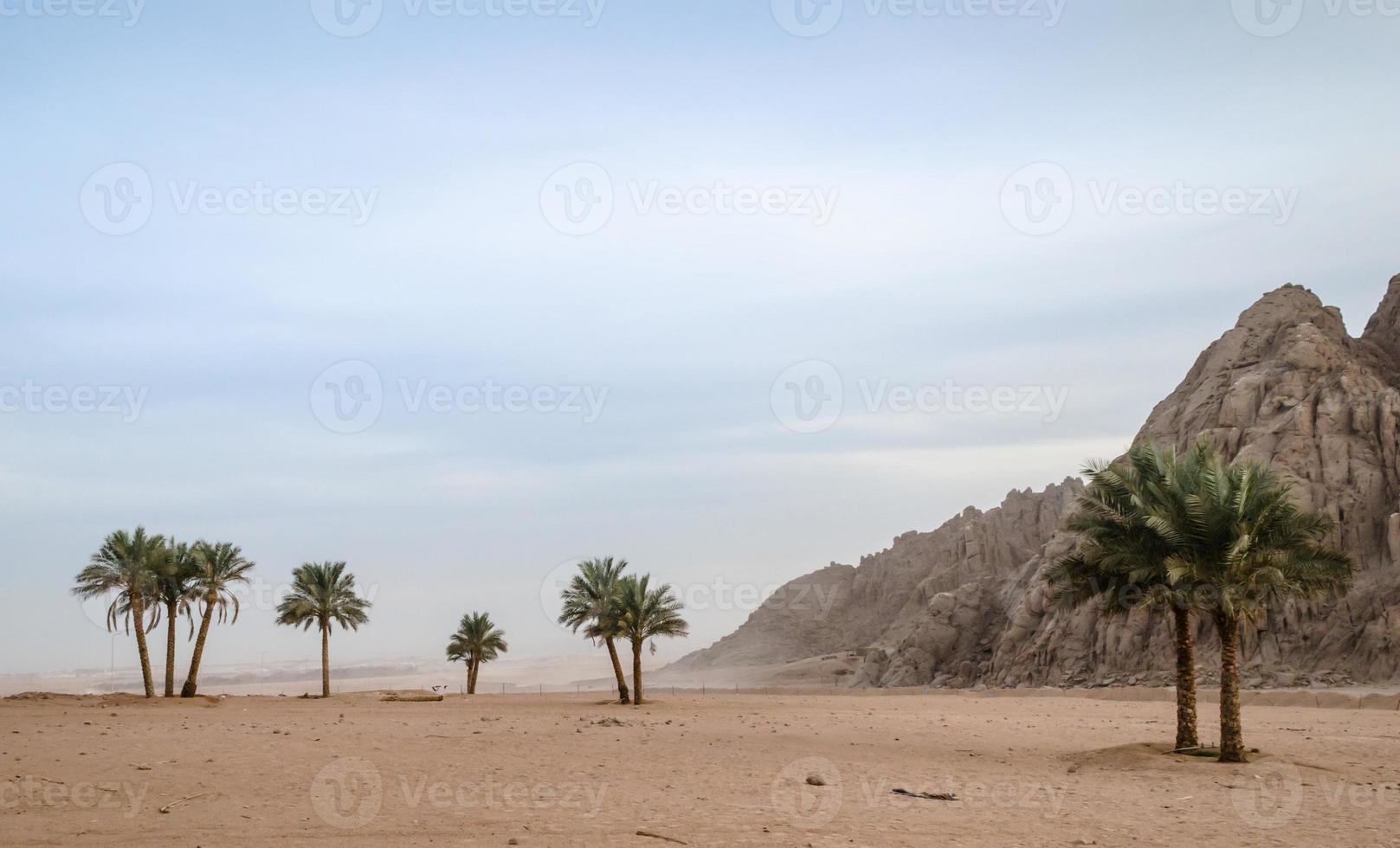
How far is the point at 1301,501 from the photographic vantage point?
69438 millimetres

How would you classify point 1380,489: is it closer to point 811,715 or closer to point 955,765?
point 811,715

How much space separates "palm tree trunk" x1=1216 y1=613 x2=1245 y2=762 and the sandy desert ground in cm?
Result: 55

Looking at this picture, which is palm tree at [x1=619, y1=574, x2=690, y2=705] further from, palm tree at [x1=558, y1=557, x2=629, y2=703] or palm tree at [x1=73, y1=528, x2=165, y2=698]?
palm tree at [x1=73, y1=528, x2=165, y2=698]

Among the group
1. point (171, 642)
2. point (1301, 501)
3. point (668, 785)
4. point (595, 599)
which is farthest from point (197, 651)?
point (1301, 501)

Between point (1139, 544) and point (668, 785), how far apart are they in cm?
1252

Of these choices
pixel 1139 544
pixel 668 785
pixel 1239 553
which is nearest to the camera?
pixel 668 785

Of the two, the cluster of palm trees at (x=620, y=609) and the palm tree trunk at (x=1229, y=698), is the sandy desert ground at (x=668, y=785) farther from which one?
the cluster of palm trees at (x=620, y=609)

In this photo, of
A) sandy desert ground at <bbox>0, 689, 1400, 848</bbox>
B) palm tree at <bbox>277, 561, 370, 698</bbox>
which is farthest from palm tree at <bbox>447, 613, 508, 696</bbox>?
sandy desert ground at <bbox>0, 689, 1400, 848</bbox>

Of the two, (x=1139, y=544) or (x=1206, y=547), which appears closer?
(x=1206, y=547)

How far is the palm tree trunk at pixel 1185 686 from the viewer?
2431 cm

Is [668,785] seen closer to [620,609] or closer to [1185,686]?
[1185,686]

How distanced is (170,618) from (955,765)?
45197 millimetres

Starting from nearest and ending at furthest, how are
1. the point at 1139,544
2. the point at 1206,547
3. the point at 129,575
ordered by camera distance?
the point at 1206,547 < the point at 1139,544 < the point at 129,575

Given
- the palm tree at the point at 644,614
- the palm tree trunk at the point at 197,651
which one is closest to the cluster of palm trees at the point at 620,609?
the palm tree at the point at 644,614
